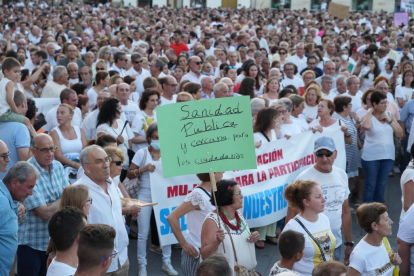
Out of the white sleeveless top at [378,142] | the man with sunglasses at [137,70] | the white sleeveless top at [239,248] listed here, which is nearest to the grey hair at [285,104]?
the white sleeveless top at [378,142]

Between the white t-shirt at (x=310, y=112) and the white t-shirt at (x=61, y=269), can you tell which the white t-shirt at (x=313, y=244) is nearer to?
the white t-shirt at (x=61, y=269)

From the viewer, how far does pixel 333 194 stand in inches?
221

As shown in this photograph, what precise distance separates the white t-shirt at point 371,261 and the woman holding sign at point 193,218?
4.09 feet

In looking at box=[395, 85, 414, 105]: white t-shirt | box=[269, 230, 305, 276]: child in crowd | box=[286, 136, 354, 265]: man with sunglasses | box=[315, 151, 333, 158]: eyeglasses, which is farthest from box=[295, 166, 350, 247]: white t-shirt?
box=[395, 85, 414, 105]: white t-shirt

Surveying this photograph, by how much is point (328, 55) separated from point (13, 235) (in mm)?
12474

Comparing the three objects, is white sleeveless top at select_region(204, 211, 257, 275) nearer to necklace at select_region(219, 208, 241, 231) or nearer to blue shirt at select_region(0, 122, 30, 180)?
necklace at select_region(219, 208, 241, 231)

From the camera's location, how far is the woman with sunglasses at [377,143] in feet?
26.5

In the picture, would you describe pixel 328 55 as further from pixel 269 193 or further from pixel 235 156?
pixel 235 156

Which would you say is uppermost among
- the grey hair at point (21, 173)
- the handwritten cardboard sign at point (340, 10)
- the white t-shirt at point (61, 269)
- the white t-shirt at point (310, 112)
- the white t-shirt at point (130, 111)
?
the handwritten cardboard sign at point (340, 10)

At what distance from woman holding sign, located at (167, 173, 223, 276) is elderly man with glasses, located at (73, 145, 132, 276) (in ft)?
1.52

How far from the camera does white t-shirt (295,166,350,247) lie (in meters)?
5.59

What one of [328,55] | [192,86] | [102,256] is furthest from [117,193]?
[328,55]

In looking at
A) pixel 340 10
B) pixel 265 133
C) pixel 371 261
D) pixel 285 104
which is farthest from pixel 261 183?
pixel 340 10

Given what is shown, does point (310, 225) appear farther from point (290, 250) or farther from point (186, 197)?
point (186, 197)
